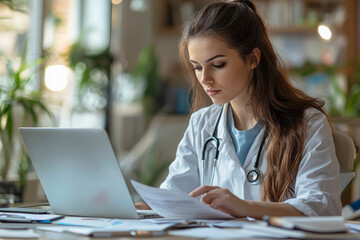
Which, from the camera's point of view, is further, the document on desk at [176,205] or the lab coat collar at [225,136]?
the lab coat collar at [225,136]

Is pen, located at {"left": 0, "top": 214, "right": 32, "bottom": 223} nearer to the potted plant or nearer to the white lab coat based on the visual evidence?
the white lab coat

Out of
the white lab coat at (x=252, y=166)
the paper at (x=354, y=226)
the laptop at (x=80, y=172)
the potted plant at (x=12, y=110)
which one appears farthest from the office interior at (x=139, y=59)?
the paper at (x=354, y=226)

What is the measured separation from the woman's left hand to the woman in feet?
0.66

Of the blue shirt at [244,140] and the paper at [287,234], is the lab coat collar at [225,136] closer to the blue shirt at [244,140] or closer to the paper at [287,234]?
the blue shirt at [244,140]

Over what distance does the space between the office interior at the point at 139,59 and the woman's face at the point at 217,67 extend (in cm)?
237

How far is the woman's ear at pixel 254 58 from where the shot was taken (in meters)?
1.99

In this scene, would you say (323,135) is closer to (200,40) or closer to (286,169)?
(286,169)

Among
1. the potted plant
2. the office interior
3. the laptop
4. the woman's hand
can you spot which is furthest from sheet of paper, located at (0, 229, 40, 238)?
the office interior

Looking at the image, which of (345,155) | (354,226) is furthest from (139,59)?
(354,226)

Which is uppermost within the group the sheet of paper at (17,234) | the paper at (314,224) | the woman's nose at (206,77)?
the woman's nose at (206,77)

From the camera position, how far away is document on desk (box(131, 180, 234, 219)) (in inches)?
55.4

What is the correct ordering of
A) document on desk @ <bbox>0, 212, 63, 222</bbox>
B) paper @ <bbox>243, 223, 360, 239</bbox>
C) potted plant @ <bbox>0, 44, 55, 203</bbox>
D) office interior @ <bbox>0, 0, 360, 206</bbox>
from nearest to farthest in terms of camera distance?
1. paper @ <bbox>243, 223, 360, 239</bbox>
2. document on desk @ <bbox>0, 212, 63, 222</bbox>
3. potted plant @ <bbox>0, 44, 55, 203</bbox>
4. office interior @ <bbox>0, 0, 360, 206</bbox>

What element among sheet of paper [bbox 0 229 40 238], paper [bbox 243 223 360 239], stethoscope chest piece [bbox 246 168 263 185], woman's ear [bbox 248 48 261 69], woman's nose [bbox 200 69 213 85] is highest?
woman's ear [bbox 248 48 261 69]

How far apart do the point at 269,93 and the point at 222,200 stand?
0.60 metres
